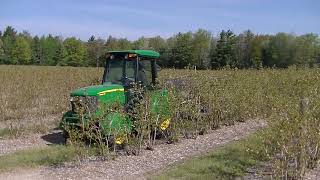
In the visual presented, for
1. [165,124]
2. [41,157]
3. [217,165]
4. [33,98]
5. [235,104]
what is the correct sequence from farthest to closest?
[33,98] < [235,104] < [165,124] < [41,157] < [217,165]

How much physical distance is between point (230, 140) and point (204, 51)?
46581mm

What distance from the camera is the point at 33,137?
10.7 metres

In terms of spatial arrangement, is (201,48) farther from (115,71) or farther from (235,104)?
(115,71)

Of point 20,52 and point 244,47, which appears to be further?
point 20,52

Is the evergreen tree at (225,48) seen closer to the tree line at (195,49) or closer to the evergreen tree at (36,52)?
the tree line at (195,49)

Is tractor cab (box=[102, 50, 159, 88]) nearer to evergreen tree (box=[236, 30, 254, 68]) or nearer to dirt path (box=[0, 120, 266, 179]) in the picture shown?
dirt path (box=[0, 120, 266, 179])

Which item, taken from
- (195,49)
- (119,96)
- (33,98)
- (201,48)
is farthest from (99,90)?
(201,48)

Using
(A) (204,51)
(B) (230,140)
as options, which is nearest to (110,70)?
(B) (230,140)

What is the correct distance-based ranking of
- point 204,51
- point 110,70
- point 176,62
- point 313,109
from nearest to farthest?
1. point 313,109
2. point 110,70
3. point 176,62
4. point 204,51

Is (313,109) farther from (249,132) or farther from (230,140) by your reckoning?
(249,132)

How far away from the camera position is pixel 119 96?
8.91 m

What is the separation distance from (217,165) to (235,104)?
477cm

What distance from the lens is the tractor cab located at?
368 inches

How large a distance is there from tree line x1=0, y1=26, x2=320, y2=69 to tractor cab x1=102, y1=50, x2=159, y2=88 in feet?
69.5
